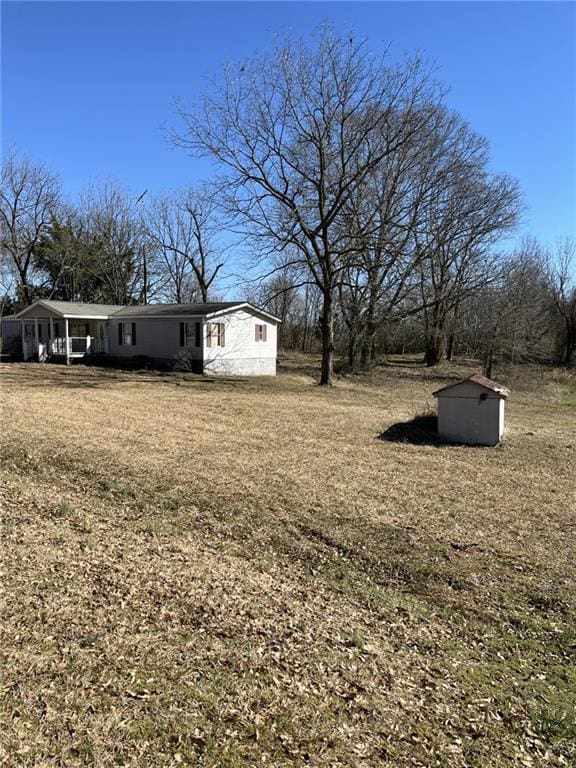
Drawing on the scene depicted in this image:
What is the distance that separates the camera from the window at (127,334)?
2645 cm

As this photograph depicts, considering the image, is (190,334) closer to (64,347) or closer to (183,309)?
(183,309)

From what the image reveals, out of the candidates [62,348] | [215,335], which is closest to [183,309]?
[215,335]

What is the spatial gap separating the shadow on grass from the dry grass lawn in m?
1.58

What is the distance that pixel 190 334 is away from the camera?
24141mm

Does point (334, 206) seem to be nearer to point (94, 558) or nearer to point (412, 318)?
point (412, 318)

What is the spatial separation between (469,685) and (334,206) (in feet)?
59.6

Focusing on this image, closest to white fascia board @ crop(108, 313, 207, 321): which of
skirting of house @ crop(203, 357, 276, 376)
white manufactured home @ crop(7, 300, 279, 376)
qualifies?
white manufactured home @ crop(7, 300, 279, 376)

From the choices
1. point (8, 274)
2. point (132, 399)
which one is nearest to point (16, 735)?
point (132, 399)

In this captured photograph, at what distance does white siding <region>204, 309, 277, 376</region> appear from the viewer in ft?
79.6

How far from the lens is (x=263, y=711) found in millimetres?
2848

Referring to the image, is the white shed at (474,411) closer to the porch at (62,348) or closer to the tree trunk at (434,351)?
the porch at (62,348)

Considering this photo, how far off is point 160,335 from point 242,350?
3.82 m

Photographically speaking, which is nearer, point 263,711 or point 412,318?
point 263,711

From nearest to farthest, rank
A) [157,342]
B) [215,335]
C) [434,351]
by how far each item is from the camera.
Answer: [215,335] → [157,342] → [434,351]
